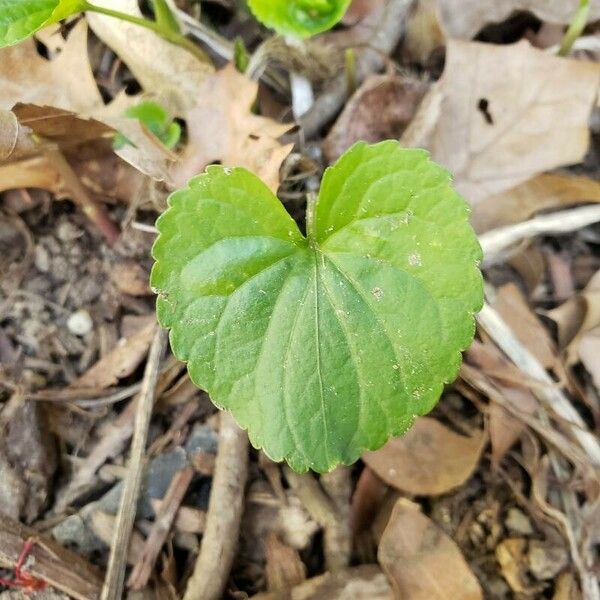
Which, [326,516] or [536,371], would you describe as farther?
[536,371]

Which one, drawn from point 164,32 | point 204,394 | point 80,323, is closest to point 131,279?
point 80,323

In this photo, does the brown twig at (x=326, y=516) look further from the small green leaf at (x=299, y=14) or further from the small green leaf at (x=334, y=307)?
the small green leaf at (x=299, y=14)

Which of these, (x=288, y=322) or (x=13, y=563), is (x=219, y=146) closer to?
(x=288, y=322)

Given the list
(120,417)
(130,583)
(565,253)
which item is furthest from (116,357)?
(565,253)

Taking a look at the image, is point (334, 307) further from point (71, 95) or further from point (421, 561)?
point (71, 95)

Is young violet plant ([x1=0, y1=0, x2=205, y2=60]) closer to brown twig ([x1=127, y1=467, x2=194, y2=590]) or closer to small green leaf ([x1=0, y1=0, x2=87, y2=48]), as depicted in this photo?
small green leaf ([x1=0, y1=0, x2=87, y2=48])

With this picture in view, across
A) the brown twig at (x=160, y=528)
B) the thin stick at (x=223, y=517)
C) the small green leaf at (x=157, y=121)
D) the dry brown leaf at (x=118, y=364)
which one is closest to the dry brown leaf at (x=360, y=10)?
the small green leaf at (x=157, y=121)

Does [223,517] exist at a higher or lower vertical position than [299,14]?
lower

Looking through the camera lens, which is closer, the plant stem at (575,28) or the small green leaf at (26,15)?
the small green leaf at (26,15)
